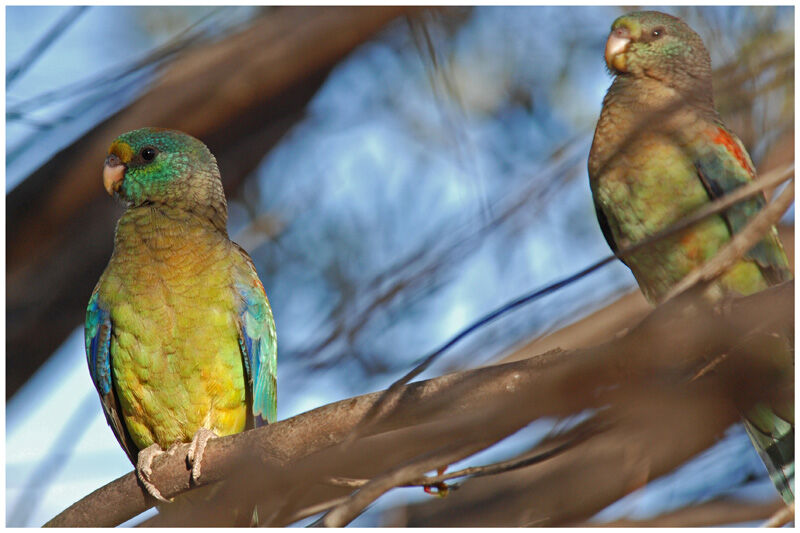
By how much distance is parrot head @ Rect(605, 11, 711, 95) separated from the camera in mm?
2053

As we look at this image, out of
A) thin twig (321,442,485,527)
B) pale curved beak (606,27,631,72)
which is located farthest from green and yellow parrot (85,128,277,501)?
pale curved beak (606,27,631,72)

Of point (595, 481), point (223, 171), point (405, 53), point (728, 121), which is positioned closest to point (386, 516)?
point (595, 481)

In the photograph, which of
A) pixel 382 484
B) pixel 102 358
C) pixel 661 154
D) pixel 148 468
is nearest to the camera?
pixel 382 484

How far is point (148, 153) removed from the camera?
6.66ft

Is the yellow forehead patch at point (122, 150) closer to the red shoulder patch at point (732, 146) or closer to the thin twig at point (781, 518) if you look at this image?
the red shoulder patch at point (732, 146)

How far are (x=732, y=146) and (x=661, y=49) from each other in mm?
305

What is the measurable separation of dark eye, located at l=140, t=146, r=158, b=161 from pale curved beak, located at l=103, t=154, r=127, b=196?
2.1 inches

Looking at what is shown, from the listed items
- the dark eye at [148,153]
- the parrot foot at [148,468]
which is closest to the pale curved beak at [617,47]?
the dark eye at [148,153]

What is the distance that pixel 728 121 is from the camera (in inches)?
84.1

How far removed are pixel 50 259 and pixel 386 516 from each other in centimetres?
98

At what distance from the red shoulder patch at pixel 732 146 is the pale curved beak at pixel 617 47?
30 cm

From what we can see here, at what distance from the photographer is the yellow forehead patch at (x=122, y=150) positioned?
78.4 inches

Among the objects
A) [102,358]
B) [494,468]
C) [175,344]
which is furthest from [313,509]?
[102,358]

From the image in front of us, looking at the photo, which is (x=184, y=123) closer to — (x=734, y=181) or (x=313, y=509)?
(x=313, y=509)
